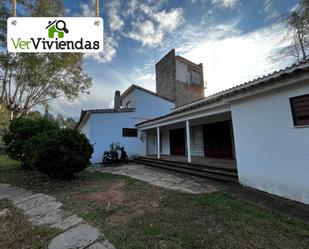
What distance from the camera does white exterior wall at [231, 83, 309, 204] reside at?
377 cm

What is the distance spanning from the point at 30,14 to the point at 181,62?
40.4ft

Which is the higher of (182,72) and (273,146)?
(182,72)

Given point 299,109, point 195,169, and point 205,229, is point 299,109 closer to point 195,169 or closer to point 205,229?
point 205,229

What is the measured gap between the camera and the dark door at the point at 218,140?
870 cm

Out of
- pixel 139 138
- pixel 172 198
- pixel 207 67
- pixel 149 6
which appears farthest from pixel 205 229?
pixel 207 67

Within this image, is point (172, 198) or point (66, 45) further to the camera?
point (66, 45)

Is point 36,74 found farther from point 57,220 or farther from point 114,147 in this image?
point 57,220

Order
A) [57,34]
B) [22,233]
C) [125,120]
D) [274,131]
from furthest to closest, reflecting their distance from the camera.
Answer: [125,120] → [57,34] → [274,131] → [22,233]

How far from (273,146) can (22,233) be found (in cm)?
545

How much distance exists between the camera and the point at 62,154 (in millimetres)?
6070

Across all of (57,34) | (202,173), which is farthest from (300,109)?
(57,34)

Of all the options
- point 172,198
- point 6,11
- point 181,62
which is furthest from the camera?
point 181,62

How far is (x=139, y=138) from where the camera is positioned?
1288cm

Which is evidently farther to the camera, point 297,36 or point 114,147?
point 114,147
